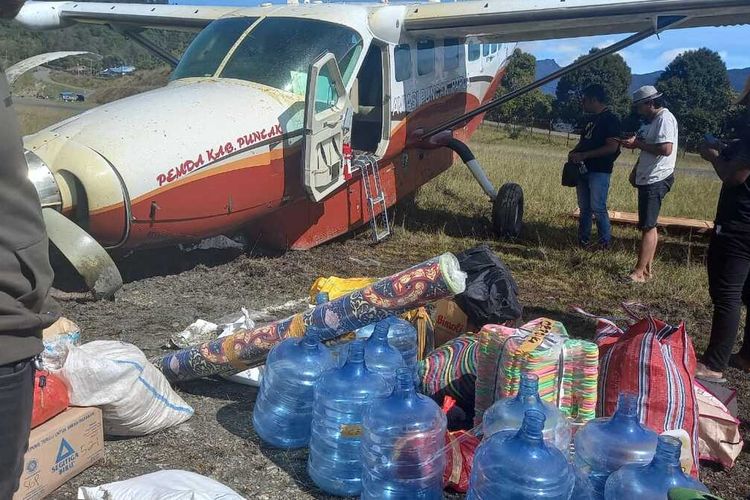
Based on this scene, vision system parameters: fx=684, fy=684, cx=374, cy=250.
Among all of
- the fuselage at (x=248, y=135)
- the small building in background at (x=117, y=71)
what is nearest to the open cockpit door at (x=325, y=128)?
the fuselage at (x=248, y=135)

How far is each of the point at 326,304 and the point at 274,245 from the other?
3.30 meters

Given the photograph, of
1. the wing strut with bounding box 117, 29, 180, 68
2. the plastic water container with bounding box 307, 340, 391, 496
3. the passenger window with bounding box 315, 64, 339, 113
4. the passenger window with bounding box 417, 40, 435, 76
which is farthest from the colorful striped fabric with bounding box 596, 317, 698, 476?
the wing strut with bounding box 117, 29, 180, 68

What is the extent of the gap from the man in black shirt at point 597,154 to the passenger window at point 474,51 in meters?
2.16

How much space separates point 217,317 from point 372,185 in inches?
109

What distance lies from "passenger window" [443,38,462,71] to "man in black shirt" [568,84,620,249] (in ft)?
6.00

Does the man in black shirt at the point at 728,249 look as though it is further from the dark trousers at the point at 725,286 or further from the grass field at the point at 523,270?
the grass field at the point at 523,270

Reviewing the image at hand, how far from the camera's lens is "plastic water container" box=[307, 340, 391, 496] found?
2.94m

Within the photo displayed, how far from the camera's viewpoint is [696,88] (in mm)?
53156

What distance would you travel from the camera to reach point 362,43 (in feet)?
22.2

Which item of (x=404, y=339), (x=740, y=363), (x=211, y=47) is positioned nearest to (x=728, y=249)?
(x=740, y=363)

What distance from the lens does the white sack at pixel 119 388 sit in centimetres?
308

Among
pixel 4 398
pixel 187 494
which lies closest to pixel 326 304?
pixel 187 494

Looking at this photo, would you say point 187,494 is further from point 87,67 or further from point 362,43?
point 87,67

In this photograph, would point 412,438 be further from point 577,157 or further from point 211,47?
point 577,157
